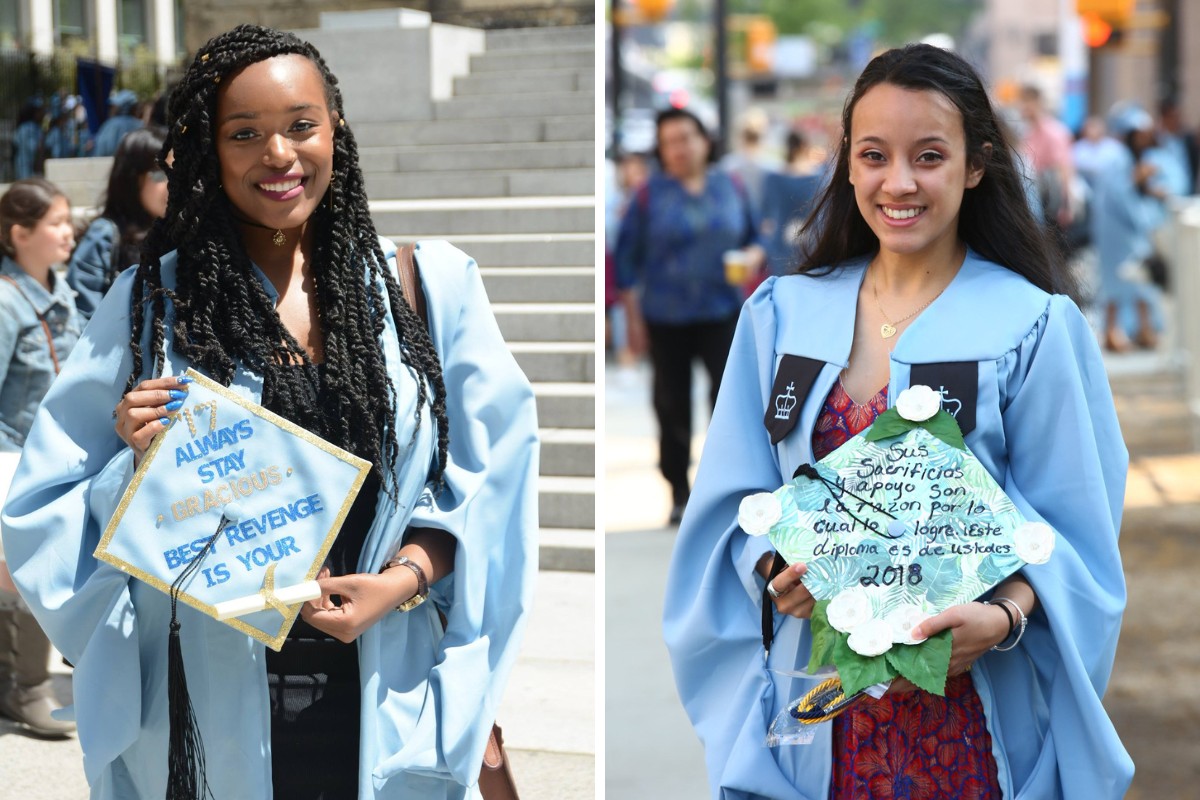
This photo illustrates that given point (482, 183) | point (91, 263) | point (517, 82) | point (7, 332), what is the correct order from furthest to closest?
point (517, 82), point (482, 183), point (91, 263), point (7, 332)

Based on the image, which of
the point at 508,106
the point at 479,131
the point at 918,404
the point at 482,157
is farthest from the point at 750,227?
the point at 918,404

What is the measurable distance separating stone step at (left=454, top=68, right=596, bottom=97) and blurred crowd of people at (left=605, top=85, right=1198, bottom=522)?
1.28 metres

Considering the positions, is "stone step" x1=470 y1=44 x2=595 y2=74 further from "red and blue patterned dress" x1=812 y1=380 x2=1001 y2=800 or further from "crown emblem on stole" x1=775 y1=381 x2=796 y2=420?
"red and blue patterned dress" x1=812 y1=380 x2=1001 y2=800

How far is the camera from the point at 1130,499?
9.56 m

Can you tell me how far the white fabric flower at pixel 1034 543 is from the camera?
2.39 metres

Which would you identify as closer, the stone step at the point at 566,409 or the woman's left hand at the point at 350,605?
the woman's left hand at the point at 350,605

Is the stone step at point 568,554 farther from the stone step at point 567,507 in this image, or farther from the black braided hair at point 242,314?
the black braided hair at point 242,314

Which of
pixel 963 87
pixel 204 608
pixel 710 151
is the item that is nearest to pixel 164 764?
pixel 204 608

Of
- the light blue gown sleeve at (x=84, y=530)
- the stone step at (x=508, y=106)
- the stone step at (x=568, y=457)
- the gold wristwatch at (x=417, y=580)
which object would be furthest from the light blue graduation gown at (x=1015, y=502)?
the stone step at (x=508, y=106)

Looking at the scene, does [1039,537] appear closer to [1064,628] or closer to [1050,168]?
[1064,628]

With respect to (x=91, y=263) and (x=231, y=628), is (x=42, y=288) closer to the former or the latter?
(x=91, y=263)

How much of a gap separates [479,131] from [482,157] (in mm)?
500

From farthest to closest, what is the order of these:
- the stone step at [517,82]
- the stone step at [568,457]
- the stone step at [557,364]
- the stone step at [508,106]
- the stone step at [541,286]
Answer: the stone step at [517,82]
the stone step at [508,106]
the stone step at [541,286]
the stone step at [557,364]
the stone step at [568,457]

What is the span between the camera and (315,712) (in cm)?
261
